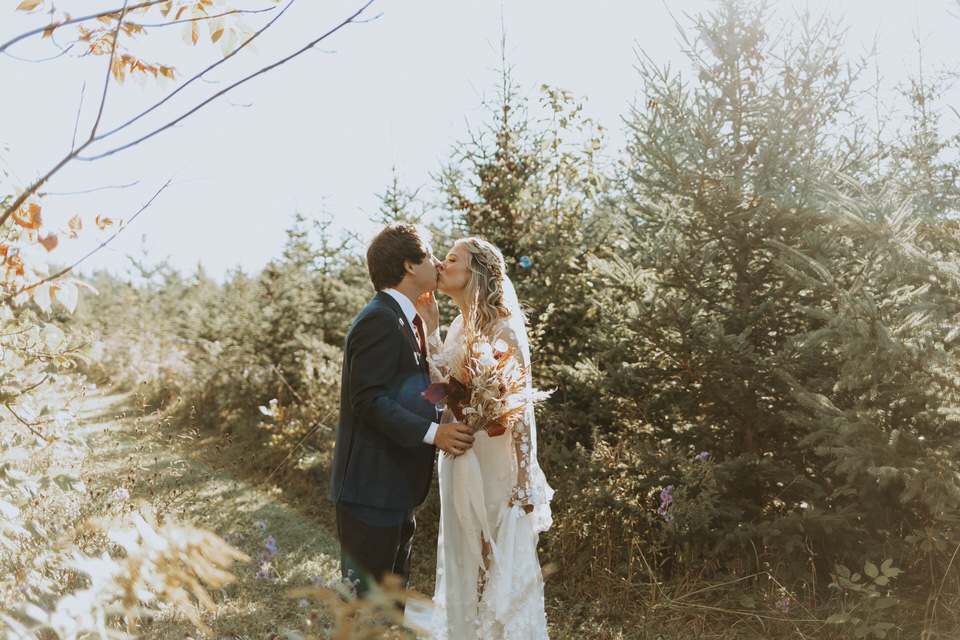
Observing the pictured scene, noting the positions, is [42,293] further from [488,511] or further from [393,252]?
[488,511]

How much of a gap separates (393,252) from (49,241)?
170 cm

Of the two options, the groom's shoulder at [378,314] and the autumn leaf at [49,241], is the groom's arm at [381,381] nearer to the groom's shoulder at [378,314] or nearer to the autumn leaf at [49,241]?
the groom's shoulder at [378,314]

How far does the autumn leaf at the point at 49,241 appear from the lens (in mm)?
1872

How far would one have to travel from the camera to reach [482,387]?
2.96 m

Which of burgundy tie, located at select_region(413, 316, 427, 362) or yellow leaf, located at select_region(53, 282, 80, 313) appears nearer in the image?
yellow leaf, located at select_region(53, 282, 80, 313)

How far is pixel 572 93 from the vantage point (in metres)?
6.05

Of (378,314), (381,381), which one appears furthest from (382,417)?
(378,314)

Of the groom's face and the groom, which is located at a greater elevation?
the groom's face

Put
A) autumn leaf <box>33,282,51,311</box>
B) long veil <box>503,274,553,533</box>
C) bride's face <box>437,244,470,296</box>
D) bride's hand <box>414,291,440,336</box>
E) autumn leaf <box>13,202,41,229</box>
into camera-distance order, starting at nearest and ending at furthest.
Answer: autumn leaf <box>33,282,51,311</box>, autumn leaf <box>13,202,41,229</box>, long veil <box>503,274,553,533</box>, bride's face <box>437,244,470,296</box>, bride's hand <box>414,291,440,336</box>

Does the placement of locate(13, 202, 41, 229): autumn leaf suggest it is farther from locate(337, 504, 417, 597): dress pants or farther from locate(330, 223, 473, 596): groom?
locate(337, 504, 417, 597): dress pants

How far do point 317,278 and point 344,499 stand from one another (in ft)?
21.3

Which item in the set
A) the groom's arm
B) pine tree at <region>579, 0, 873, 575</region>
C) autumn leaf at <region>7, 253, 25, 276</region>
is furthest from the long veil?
autumn leaf at <region>7, 253, 25, 276</region>

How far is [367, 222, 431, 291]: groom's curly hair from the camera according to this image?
338cm

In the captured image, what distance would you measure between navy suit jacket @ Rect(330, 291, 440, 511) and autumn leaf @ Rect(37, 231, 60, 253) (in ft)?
4.87
